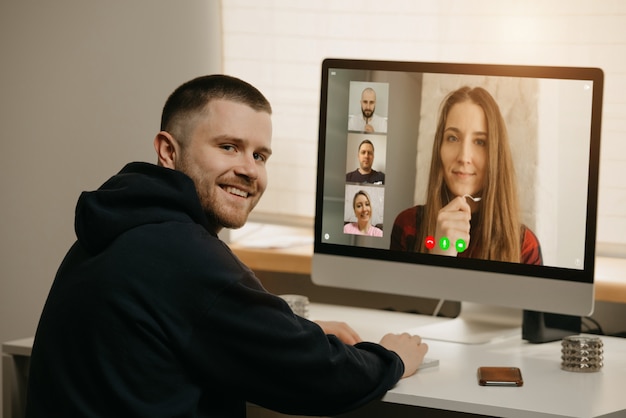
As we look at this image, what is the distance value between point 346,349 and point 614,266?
44.1 inches

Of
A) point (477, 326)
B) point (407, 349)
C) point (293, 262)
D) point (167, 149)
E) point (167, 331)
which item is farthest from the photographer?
point (293, 262)

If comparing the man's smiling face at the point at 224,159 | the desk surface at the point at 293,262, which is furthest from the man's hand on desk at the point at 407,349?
A: the desk surface at the point at 293,262

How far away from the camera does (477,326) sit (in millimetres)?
2205

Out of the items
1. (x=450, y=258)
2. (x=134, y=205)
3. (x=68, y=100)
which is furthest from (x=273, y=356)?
(x=68, y=100)

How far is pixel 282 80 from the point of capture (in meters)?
2.73

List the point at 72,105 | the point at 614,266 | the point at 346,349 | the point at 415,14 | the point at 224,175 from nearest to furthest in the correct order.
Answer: the point at 346,349
the point at 224,175
the point at 614,266
the point at 415,14
the point at 72,105

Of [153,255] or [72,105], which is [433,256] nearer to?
[153,255]

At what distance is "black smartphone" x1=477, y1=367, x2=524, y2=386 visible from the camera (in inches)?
67.2

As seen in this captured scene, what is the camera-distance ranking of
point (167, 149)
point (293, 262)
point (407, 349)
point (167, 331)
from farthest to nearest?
1. point (293, 262)
2. point (407, 349)
3. point (167, 149)
4. point (167, 331)

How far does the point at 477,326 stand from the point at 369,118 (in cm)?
55

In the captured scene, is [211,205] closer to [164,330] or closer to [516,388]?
[164,330]

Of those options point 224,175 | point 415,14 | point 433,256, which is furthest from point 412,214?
point 415,14

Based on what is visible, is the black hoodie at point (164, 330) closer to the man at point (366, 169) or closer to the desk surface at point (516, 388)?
the desk surface at point (516, 388)

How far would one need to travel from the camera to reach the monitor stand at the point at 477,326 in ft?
6.93
